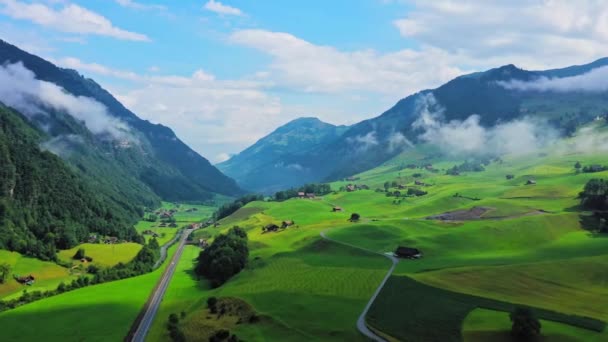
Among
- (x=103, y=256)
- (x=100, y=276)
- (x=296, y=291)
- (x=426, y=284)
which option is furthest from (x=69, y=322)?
(x=103, y=256)

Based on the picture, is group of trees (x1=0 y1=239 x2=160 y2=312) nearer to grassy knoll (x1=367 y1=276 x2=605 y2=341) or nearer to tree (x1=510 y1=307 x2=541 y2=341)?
grassy knoll (x1=367 y1=276 x2=605 y2=341)

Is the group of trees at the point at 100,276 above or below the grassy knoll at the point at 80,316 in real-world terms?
below

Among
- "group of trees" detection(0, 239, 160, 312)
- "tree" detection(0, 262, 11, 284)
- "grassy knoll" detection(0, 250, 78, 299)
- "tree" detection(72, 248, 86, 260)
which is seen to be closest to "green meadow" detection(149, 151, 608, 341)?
"group of trees" detection(0, 239, 160, 312)

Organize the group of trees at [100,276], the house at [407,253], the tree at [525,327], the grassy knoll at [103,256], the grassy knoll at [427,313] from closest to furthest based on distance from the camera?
the tree at [525,327] < the grassy knoll at [427,313] < the group of trees at [100,276] < the house at [407,253] < the grassy knoll at [103,256]

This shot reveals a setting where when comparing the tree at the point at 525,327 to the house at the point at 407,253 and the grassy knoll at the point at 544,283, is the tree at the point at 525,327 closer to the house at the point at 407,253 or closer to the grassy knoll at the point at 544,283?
the grassy knoll at the point at 544,283

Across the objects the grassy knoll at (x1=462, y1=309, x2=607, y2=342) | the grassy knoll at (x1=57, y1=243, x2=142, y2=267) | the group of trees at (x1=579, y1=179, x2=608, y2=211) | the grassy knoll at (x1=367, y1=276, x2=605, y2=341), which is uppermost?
the group of trees at (x1=579, y1=179, x2=608, y2=211)

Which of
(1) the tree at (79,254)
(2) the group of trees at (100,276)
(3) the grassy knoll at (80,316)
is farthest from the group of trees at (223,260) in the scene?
(1) the tree at (79,254)
